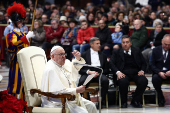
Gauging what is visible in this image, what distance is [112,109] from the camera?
22.2 ft

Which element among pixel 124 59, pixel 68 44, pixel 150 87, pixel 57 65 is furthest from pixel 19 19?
pixel 68 44

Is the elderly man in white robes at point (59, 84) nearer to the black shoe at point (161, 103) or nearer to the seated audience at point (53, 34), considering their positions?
the black shoe at point (161, 103)

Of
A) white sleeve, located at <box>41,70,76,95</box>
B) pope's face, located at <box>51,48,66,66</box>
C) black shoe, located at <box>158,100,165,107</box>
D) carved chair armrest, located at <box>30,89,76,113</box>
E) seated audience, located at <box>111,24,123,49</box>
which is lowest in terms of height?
black shoe, located at <box>158,100,165,107</box>

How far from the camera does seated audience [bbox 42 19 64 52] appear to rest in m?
11.2

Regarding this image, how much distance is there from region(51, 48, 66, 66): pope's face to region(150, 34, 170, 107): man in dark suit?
2.98m

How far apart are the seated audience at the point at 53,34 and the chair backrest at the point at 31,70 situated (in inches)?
235

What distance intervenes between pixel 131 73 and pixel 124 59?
37 centimetres

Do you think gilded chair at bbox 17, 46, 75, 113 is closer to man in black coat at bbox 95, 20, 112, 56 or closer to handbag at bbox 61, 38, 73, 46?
man in black coat at bbox 95, 20, 112, 56

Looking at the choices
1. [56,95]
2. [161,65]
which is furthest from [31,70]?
[161,65]

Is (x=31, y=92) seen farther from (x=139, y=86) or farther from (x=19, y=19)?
(x=139, y=86)

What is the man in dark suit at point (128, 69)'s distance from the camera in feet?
22.8

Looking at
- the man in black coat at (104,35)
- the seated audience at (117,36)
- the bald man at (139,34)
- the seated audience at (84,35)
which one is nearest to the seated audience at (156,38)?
the bald man at (139,34)

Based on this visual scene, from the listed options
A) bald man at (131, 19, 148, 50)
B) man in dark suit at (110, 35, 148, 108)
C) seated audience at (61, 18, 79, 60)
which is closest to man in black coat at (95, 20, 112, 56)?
bald man at (131, 19, 148, 50)

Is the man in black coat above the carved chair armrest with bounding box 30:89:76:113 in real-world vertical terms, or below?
above
